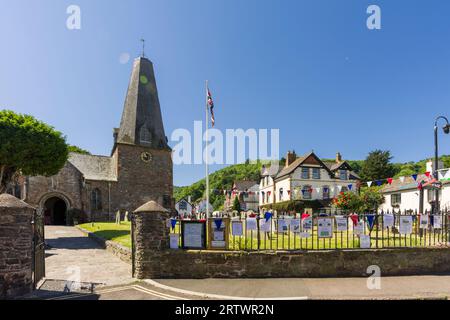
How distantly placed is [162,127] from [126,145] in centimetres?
639

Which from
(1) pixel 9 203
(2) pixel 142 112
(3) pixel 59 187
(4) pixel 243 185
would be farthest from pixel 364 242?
(4) pixel 243 185

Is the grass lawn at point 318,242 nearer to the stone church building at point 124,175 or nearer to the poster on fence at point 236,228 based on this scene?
the poster on fence at point 236,228

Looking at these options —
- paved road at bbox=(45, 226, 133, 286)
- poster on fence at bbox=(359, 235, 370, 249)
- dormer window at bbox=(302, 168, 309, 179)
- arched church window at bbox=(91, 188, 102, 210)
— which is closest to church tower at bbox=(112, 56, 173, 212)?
arched church window at bbox=(91, 188, 102, 210)

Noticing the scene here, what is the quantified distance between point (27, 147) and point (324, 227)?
2192 centimetres

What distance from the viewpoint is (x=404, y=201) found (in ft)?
112

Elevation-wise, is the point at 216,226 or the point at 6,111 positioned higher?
the point at 6,111

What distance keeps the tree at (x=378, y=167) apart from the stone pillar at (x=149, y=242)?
57.6 m

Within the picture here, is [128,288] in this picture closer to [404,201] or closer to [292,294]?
[292,294]

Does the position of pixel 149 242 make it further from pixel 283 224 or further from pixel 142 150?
pixel 142 150

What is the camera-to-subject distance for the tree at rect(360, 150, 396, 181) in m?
57.6

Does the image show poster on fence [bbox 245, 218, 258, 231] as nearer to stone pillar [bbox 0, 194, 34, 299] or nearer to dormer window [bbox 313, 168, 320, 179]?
stone pillar [bbox 0, 194, 34, 299]

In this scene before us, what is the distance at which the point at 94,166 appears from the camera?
39594 millimetres

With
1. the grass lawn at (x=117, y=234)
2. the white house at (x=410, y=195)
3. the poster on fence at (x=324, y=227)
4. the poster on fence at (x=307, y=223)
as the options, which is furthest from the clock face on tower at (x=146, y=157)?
the poster on fence at (x=324, y=227)
